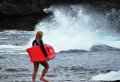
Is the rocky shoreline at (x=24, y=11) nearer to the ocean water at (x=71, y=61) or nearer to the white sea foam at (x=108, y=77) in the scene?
the ocean water at (x=71, y=61)

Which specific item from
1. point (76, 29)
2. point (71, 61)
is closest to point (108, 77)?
point (71, 61)

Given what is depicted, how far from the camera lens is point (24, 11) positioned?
62.7 m

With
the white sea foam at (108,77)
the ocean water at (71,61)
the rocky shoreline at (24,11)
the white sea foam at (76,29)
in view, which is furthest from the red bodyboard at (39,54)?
the rocky shoreline at (24,11)

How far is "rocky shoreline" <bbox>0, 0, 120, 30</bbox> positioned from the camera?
5998 cm

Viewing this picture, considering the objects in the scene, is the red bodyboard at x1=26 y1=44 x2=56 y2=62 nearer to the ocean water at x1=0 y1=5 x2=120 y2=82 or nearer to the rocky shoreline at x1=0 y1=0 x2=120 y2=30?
the ocean water at x1=0 y1=5 x2=120 y2=82

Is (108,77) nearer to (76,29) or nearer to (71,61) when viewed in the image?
(71,61)

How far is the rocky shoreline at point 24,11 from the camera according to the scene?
59978 millimetres

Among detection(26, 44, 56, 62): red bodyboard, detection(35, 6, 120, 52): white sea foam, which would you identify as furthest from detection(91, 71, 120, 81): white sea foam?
detection(35, 6, 120, 52): white sea foam

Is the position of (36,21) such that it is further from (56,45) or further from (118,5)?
(56,45)

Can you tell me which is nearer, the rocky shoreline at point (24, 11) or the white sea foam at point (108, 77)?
the white sea foam at point (108, 77)

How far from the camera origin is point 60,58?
25.7 metres

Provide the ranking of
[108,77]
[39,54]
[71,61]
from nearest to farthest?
1. [39,54]
2. [108,77]
3. [71,61]

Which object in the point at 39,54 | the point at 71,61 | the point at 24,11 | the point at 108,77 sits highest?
the point at 39,54

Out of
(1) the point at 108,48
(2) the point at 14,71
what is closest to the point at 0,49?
(1) the point at 108,48
